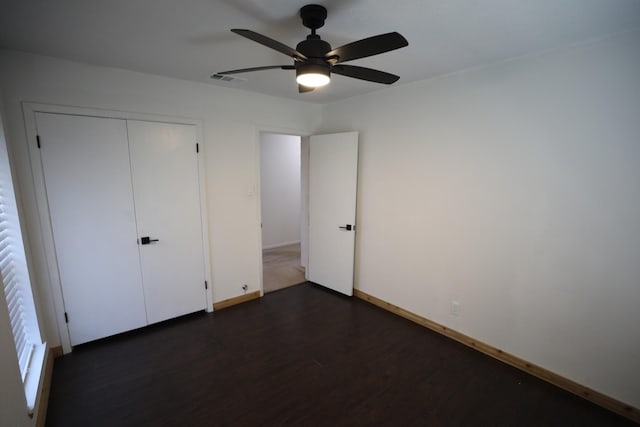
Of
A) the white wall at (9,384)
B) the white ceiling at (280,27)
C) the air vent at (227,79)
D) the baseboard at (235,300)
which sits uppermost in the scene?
the air vent at (227,79)

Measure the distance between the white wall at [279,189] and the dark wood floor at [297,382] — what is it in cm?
321

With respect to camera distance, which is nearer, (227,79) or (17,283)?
(17,283)

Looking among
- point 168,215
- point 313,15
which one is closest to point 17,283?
point 168,215

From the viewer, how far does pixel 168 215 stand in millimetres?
2832

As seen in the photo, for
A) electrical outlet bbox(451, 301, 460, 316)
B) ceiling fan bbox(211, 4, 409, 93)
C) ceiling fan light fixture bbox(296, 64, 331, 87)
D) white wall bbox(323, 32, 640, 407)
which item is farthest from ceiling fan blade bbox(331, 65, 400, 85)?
electrical outlet bbox(451, 301, 460, 316)

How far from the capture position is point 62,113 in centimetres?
226

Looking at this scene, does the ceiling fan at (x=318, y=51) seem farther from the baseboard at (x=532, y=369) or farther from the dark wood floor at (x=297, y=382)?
the baseboard at (x=532, y=369)

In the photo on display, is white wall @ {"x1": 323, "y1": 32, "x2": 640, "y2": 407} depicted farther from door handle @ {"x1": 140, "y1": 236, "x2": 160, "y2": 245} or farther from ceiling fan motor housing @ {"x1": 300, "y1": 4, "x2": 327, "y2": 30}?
door handle @ {"x1": 140, "y1": 236, "x2": 160, "y2": 245}

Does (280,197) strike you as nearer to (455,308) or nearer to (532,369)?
(455,308)

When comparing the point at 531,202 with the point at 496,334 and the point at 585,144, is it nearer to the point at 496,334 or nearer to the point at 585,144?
the point at 585,144

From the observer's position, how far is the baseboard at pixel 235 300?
3289mm

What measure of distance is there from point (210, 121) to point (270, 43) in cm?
192

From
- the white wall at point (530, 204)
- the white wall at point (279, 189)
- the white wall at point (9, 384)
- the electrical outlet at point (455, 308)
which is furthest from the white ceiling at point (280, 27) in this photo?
the white wall at point (279, 189)

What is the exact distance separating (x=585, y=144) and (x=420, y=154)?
1232 mm
